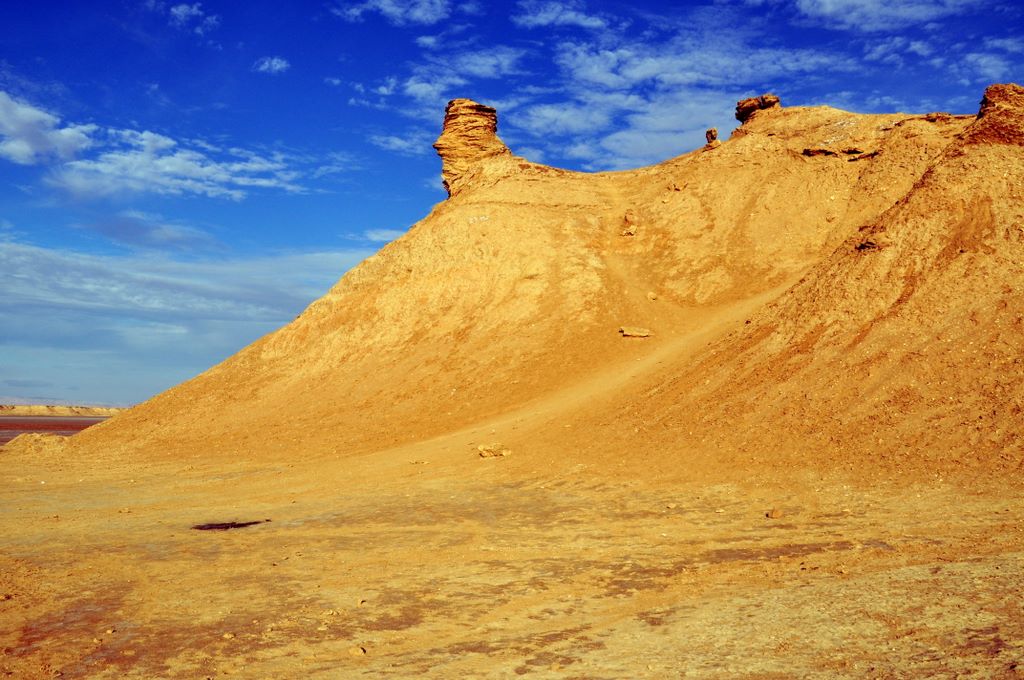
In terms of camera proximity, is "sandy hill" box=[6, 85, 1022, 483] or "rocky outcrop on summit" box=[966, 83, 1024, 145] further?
"rocky outcrop on summit" box=[966, 83, 1024, 145]

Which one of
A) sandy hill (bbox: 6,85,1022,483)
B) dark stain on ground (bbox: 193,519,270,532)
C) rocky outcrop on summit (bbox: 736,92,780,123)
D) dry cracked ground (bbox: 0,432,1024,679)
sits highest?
rocky outcrop on summit (bbox: 736,92,780,123)

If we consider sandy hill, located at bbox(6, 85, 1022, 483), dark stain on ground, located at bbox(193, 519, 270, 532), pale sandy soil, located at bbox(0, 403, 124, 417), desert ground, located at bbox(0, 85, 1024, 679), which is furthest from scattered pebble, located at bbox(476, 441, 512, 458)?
pale sandy soil, located at bbox(0, 403, 124, 417)

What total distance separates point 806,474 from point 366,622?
836 centimetres

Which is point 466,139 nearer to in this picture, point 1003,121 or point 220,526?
point 1003,121

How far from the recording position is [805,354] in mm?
16375

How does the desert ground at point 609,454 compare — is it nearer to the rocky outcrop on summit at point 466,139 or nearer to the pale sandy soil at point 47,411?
the rocky outcrop on summit at point 466,139

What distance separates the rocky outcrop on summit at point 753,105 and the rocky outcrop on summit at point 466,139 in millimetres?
11303

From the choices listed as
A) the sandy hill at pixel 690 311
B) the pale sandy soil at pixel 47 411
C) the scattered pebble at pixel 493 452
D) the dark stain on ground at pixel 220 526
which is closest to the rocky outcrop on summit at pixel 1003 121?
the sandy hill at pixel 690 311

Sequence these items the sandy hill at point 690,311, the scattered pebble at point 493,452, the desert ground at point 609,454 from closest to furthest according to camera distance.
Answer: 1. the desert ground at point 609,454
2. the sandy hill at point 690,311
3. the scattered pebble at point 493,452

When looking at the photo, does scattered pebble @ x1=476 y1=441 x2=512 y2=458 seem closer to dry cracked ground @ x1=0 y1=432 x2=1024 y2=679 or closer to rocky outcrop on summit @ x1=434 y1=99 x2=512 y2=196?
dry cracked ground @ x1=0 y1=432 x2=1024 y2=679

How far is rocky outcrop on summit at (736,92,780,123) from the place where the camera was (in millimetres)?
34938

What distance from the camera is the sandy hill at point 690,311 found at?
568 inches

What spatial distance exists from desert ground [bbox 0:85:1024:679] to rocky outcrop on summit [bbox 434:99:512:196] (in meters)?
2.63

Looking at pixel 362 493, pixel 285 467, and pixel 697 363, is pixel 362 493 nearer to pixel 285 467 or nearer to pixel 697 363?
pixel 285 467
